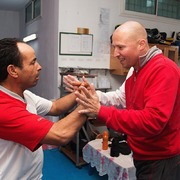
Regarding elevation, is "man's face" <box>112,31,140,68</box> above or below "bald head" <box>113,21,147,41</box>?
below

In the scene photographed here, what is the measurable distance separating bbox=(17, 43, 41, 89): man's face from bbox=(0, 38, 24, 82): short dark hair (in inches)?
0.9

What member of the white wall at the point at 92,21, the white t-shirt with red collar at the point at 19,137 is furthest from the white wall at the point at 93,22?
the white t-shirt with red collar at the point at 19,137

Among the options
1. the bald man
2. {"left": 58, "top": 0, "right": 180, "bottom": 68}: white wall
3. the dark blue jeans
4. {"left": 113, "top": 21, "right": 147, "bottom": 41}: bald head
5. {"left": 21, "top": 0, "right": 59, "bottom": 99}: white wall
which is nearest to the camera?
the bald man

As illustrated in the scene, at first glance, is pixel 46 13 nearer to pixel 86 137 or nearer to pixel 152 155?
pixel 86 137

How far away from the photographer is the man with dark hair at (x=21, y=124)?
106 cm

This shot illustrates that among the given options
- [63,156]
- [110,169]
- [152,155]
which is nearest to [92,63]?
[63,156]

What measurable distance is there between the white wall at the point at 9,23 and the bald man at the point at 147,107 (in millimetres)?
6264

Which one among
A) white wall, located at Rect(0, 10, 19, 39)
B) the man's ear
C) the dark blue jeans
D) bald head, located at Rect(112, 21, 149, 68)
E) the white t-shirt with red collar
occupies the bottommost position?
the dark blue jeans

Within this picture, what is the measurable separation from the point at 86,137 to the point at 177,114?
2169mm

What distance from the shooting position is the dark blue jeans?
4.58ft

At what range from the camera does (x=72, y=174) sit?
3.01m

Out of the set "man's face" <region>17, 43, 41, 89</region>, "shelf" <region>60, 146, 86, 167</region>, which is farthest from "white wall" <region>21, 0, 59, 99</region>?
"man's face" <region>17, 43, 41, 89</region>

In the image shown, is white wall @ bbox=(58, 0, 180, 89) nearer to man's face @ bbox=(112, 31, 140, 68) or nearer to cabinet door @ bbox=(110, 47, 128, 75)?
cabinet door @ bbox=(110, 47, 128, 75)

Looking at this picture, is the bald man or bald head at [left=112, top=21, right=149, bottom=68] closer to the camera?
the bald man
